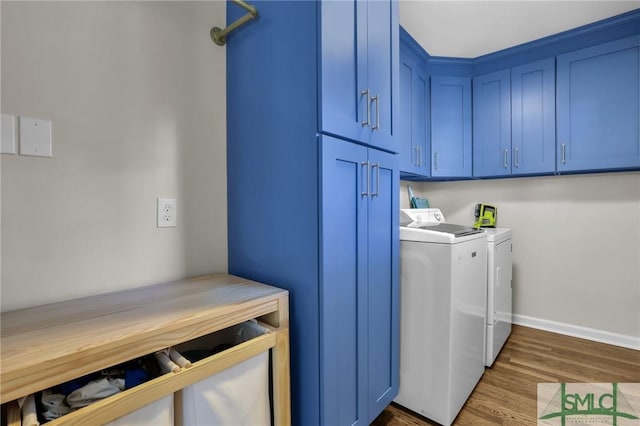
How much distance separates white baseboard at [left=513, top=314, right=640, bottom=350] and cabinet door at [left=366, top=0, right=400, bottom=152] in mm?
2479

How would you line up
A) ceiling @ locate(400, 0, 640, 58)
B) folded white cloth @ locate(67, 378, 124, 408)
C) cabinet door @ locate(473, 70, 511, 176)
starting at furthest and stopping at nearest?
cabinet door @ locate(473, 70, 511, 176)
ceiling @ locate(400, 0, 640, 58)
folded white cloth @ locate(67, 378, 124, 408)

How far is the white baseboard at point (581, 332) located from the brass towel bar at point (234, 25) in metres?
3.31

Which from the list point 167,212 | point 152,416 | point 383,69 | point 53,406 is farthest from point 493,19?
point 53,406

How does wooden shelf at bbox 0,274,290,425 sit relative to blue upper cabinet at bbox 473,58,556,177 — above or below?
below

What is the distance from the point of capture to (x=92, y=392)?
26.6 inches

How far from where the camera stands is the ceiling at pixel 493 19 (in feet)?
6.25

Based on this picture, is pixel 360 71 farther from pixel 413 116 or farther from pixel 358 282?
pixel 413 116

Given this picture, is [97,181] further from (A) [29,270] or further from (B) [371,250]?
(B) [371,250]

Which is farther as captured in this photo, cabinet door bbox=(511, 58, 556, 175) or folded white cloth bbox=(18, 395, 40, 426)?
cabinet door bbox=(511, 58, 556, 175)

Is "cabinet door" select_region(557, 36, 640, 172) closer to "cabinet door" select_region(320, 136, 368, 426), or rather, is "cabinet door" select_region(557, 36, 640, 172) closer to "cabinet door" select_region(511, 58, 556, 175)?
"cabinet door" select_region(511, 58, 556, 175)

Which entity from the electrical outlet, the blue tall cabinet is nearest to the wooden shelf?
the blue tall cabinet

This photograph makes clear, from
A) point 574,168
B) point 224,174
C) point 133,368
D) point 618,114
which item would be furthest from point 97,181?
point 618,114

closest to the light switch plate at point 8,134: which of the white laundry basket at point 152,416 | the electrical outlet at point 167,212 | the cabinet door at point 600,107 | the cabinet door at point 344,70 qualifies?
the electrical outlet at point 167,212

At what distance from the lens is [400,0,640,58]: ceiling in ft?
6.25
